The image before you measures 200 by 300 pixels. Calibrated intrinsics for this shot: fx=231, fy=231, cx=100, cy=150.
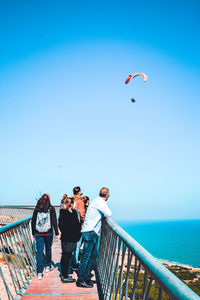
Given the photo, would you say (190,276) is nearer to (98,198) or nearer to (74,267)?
(74,267)

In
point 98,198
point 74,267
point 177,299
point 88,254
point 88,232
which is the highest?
point 98,198

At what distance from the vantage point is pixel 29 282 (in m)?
4.78

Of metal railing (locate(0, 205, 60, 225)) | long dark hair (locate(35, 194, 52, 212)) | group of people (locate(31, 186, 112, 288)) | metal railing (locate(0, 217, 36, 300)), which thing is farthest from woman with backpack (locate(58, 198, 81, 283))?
metal railing (locate(0, 205, 60, 225))

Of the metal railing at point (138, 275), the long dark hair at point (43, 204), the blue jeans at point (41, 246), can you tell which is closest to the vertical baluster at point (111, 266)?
the metal railing at point (138, 275)

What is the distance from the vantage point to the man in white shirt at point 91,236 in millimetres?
4398

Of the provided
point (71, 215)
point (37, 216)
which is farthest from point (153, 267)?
point (37, 216)

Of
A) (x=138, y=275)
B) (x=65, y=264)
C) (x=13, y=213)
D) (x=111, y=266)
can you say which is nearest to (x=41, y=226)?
(x=65, y=264)

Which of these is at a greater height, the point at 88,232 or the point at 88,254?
the point at 88,232

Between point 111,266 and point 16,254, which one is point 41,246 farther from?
point 111,266

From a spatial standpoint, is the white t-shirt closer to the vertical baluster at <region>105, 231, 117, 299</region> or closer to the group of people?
the group of people

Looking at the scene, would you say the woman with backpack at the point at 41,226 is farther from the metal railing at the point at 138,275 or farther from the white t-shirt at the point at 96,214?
the metal railing at the point at 138,275

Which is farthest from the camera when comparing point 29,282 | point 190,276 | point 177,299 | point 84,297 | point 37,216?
point 190,276

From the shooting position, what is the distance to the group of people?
4.42m

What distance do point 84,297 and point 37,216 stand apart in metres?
1.92
